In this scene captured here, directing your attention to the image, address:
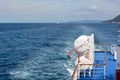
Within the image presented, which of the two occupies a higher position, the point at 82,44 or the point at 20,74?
the point at 82,44

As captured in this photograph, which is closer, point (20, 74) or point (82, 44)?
point (82, 44)

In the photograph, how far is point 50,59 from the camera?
1528 inches

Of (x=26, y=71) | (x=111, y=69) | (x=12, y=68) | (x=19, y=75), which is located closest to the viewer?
(x=111, y=69)

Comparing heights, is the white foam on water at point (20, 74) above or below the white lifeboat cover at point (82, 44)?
below

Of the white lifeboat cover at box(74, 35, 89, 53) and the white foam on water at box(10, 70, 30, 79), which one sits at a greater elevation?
the white lifeboat cover at box(74, 35, 89, 53)

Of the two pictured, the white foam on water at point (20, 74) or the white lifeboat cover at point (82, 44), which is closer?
the white lifeboat cover at point (82, 44)

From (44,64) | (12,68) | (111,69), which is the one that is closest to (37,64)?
(44,64)

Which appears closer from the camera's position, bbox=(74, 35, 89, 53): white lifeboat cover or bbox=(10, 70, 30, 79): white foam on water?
bbox=(74, 35, 89, 53): white lifeboat cover

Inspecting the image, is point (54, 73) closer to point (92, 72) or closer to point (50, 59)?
point (50, 59)

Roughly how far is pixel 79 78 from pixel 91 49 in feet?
7.22

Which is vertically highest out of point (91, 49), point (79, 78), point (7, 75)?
point (91, 49)

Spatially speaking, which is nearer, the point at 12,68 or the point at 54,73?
the point at 54,73

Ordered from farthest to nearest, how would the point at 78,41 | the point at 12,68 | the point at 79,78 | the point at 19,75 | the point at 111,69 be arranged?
1. the point at 12,68
2. the point at 19,75
3. the point at 111,69
4. the point at 78,41
5. the point at 79,78

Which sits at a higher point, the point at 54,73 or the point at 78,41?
the point at 78,41
